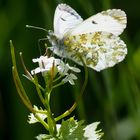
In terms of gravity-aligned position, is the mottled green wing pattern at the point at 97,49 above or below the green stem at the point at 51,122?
above

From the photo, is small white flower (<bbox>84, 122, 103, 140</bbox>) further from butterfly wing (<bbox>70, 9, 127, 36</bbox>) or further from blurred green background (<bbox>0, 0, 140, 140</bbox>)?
blurred green background (<bbox>0, 0, 140, 140</bbox>)

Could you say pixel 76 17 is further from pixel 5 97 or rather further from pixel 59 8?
pixel 5 97

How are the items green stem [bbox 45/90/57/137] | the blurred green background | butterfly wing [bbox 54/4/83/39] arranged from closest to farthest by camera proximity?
green stem [bbox 45/90/57/137] → butterfly wing [bbox 54/4/83/39] → the blurred green background

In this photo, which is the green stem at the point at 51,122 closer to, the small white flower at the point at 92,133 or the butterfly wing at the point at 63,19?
the small white flower at the point at 92,133

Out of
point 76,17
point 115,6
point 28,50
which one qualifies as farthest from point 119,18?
point 115,6

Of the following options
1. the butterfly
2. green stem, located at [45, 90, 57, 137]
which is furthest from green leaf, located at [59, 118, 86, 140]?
the butterfly

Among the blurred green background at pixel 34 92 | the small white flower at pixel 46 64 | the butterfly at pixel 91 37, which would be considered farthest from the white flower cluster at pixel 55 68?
the blurred green background at pixel 34 92
